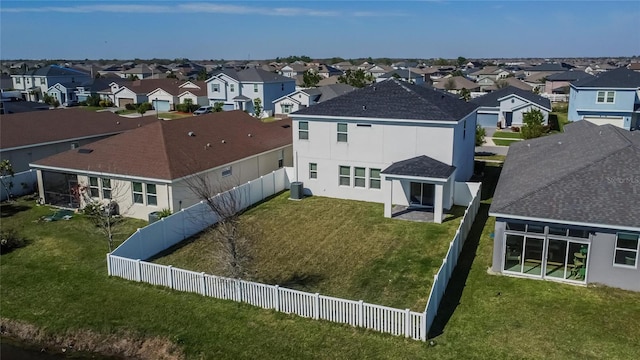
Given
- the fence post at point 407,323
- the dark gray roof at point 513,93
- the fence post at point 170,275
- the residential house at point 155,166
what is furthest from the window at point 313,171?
the dark gray roof at point 513,93

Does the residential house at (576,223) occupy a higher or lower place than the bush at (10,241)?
higher

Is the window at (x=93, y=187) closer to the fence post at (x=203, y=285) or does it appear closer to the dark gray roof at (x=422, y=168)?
the fence post at (x=203, y=285)

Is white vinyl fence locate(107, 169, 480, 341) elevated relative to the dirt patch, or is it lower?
elevated

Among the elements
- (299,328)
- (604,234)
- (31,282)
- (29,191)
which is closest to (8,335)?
(31,282)

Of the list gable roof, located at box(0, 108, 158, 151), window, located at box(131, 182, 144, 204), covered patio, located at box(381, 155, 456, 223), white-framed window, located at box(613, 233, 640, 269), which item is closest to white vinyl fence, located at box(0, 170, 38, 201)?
gable roof, located at box(0, 108, 158, 151)

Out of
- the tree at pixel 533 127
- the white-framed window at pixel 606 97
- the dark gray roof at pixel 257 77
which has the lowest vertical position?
the tree at pixel 533 127

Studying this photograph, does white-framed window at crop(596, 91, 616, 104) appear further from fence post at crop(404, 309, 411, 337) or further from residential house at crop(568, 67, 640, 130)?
fence post at crop(404, 309, 411, 337)
